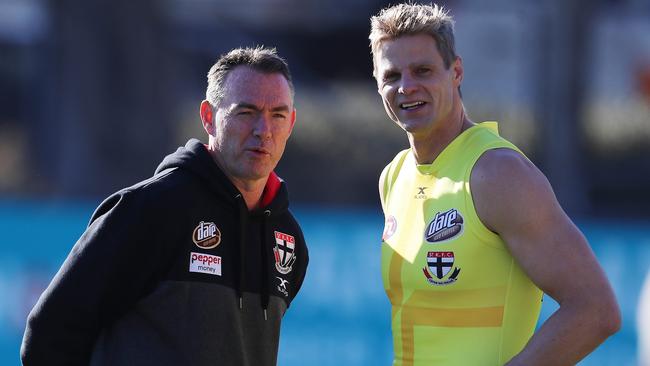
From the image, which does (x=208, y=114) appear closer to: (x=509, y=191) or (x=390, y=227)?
(x=390, y=227)

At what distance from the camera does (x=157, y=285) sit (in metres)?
3.26

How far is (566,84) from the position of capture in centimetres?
1246

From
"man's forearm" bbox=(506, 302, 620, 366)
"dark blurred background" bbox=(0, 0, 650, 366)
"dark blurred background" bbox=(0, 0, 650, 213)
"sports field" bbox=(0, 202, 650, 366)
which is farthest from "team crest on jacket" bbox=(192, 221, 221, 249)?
"dark blurred background" bbox=(0, 0, 650, 213)

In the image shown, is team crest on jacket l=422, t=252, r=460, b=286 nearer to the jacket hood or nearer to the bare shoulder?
the bare shoulder

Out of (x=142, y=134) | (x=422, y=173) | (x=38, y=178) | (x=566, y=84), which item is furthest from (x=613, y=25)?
(x=422, y=173)

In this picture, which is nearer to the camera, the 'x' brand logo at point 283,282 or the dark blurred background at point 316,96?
the 'x' brand logo at point 283,282

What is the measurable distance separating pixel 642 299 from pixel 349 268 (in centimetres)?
218

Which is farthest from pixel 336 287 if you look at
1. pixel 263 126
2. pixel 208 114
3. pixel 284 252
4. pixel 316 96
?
pixel 316 96

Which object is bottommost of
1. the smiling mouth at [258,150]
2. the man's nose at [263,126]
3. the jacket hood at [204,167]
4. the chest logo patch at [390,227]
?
the chest logo patch at [390,227]

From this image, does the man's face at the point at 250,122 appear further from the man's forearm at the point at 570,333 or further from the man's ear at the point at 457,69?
the man's forearm at the point at 570,333

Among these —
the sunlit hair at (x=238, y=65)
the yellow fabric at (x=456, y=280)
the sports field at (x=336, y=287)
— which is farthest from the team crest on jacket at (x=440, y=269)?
the sports field at (x=336, y=287)

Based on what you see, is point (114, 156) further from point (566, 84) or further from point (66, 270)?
point (66, 270)

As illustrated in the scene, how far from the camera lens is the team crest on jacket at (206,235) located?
331 cm

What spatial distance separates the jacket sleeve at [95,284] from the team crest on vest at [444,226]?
849 millimetres
